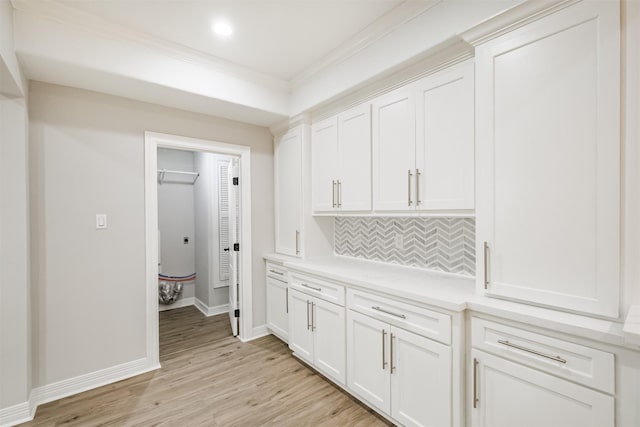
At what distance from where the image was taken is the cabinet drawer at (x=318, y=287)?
7.58ft

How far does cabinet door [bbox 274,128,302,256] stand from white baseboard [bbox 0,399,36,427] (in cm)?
228

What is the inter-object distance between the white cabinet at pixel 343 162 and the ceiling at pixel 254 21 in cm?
60

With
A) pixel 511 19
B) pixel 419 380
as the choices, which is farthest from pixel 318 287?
pixel 511 19

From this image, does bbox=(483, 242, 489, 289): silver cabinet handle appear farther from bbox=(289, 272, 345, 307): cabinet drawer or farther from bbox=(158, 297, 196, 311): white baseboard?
bbox=(158, 297, 196, 311): white baseboard

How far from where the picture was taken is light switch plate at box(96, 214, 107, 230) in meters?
2.49

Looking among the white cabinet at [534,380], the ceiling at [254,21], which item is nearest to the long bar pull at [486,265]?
the white cabinet at [534,380]

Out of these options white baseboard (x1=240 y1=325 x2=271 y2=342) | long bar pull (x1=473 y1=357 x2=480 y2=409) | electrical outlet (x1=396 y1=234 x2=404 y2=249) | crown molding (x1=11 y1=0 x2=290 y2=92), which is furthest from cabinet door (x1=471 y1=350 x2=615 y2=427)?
crown molding (x1=11 y1=0 x2=290 y2=92)

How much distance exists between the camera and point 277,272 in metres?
3.27

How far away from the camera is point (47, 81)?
2281 mm

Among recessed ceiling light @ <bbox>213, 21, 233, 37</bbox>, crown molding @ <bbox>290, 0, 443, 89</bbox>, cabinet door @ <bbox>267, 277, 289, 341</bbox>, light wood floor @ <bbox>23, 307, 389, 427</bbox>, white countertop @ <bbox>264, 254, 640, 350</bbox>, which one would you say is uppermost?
recessed ceiling light @ <bbox>213, 21, 233, 37</bbox>

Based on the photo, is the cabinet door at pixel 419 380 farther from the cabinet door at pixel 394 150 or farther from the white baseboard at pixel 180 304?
the white baseboard at pixel 180 304

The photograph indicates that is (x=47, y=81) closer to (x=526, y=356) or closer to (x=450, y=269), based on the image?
(x=450, y=269)

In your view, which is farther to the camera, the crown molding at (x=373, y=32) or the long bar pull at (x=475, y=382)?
the crown molding at (x=373, y=32)

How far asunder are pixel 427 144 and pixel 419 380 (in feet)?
4.83
